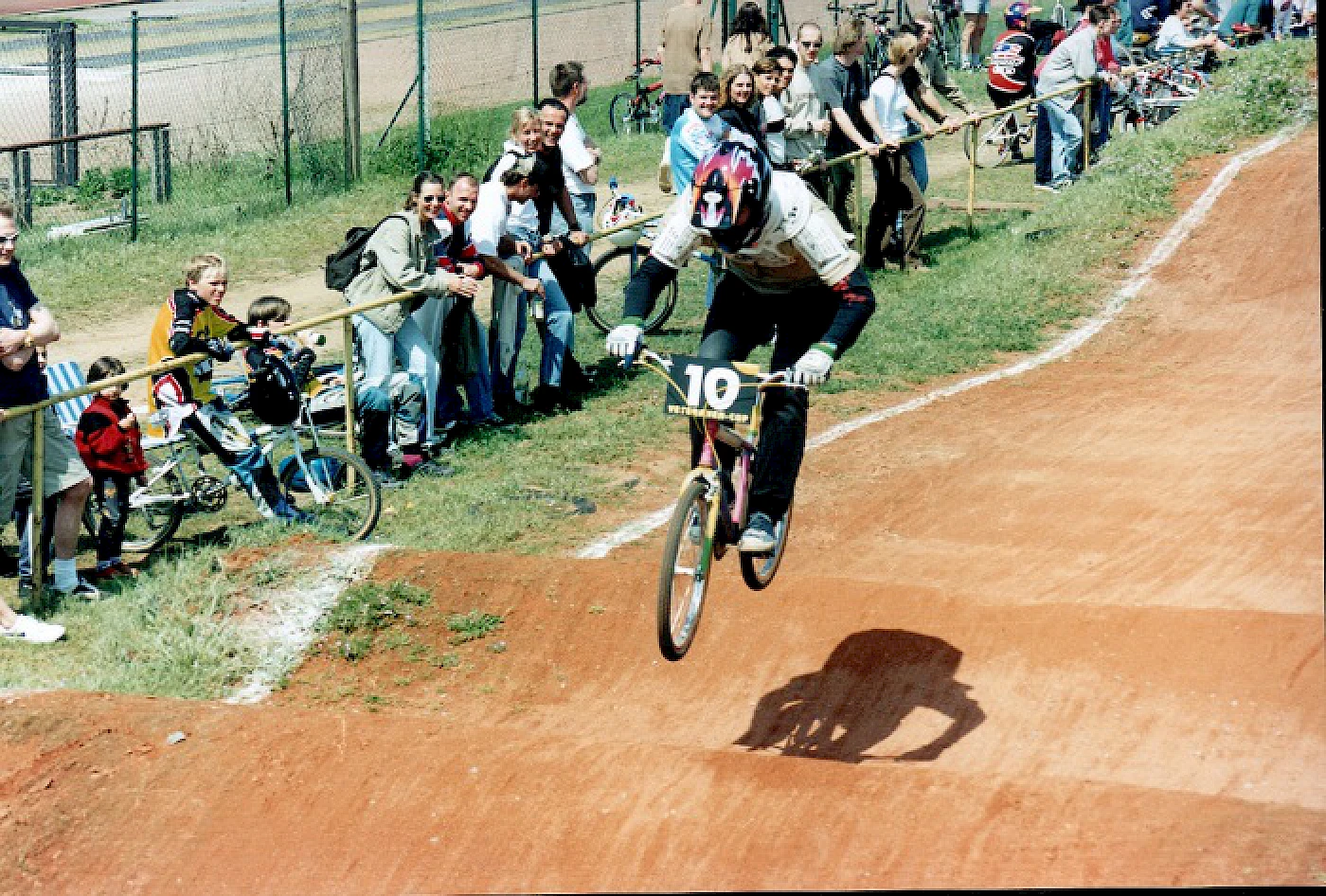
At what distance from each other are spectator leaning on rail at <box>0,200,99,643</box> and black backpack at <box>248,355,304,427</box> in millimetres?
1114

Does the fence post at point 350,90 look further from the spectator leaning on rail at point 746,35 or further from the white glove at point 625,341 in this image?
the white glove at point 625,341

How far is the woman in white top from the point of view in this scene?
16.0 metres

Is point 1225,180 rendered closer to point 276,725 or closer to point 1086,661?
point 1086,661

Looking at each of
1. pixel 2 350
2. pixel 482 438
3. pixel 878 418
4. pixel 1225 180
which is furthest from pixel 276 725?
pixel 1225 180

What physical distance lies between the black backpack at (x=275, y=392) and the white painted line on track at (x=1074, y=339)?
6.58ft

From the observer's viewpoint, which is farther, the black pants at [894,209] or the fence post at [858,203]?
the black pants at [894,209]

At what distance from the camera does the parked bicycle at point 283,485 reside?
32.2 feet

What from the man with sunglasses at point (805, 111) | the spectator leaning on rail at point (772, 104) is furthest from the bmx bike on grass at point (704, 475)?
the man with sunglasses at point (805, 111)

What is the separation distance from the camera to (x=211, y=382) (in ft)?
32.5

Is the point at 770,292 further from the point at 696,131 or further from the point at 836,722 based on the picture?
the point at 696,131

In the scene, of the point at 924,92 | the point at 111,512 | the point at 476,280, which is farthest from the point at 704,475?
the point at 924,92

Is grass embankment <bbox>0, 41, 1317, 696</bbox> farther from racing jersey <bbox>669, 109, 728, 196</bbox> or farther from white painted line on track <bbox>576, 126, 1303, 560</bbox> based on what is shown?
racing jersey <bbox>669, 109, 728, 196</bbox>

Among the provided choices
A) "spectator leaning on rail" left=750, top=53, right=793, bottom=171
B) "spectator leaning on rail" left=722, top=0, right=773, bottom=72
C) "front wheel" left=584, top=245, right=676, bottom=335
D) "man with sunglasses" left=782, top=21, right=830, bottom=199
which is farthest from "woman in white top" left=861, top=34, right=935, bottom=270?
"front wheel" left=584, top=245, right=676, bottom=335

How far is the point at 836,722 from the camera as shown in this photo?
25.9 feet
